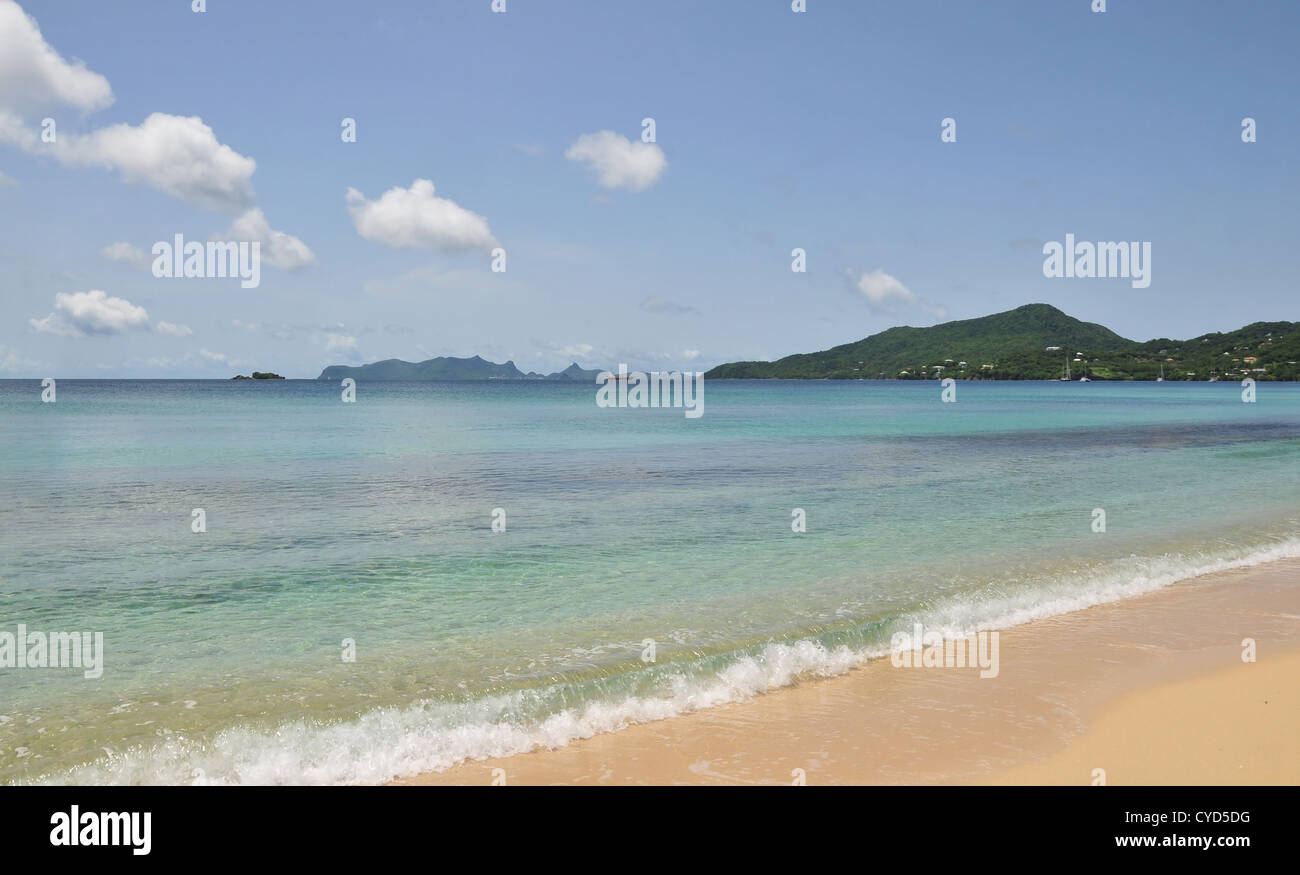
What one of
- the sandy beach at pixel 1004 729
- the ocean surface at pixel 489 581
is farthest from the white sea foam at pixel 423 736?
the sandy beach at pixel 1004 729

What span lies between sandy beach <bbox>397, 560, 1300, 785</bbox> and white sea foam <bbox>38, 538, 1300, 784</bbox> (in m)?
0.18

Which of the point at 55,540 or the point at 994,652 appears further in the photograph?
the point at 55,540

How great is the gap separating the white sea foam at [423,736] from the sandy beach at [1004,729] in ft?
0.61

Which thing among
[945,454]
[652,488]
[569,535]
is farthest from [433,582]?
[945,454]

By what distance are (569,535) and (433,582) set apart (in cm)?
380

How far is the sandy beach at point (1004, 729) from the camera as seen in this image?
239 inches

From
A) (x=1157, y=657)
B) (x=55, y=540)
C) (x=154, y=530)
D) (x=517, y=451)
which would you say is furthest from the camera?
(x=517, y=451)

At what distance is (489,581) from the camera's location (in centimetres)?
1153

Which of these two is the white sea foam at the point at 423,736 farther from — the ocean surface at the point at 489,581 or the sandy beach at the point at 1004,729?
the sandy beach at the point at 1004,729

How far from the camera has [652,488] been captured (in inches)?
846

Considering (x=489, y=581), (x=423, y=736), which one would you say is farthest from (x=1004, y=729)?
(x=489, y=581)

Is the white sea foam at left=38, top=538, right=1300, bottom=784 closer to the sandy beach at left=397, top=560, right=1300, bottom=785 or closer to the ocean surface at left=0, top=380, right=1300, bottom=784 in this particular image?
the ocean surface at left=0, top=380, right=1300, bottom=784

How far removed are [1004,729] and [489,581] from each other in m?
7.17
